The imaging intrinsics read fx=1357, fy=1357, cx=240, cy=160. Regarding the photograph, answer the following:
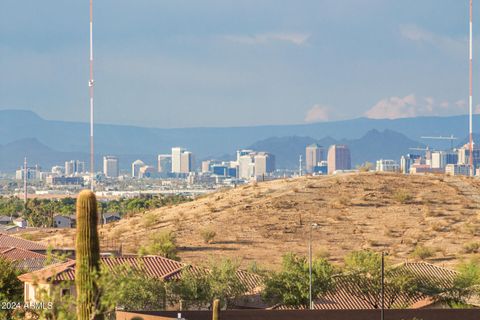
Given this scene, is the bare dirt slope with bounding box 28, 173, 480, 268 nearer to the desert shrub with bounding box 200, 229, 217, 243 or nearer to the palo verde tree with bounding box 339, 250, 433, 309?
the desert shrub with bounding box 200, 229, 217, 243

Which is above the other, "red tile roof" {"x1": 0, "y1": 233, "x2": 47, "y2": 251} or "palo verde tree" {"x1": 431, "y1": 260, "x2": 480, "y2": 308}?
"red tile roof" {"x1": 0, "y1": 233, "x2": 47, "y2": 251}

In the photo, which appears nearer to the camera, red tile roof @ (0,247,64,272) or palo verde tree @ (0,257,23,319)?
palo verde tree @ (0,257,23,319)

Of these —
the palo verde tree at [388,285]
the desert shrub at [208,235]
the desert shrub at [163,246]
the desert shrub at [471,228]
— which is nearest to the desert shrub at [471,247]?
the desert shrub at [471,228]

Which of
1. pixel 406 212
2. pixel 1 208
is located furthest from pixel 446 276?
pixel 1 208

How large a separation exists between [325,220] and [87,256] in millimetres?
68070

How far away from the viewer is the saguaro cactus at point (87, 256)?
25.8m

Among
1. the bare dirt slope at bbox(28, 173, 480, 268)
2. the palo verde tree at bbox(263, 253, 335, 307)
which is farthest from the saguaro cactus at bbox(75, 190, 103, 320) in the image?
the bare dirt slope at bbox(28, 173, 480, 268)

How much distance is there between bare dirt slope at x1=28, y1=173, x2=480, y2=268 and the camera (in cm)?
8556

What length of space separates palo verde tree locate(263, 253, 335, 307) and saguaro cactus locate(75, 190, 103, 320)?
3018 cm

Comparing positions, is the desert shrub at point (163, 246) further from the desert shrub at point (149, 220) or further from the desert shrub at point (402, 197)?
the desert shrub at point (402, 197)

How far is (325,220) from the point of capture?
310 feet

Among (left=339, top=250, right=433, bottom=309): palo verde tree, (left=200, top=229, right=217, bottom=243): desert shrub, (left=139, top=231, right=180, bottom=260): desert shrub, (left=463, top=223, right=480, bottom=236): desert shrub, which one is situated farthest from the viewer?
(left=463, top=223, right=480, bottom=236): desert shrub

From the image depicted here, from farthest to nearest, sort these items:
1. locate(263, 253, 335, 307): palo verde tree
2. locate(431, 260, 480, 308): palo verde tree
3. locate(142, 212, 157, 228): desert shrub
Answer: locate(142, 212, 157, 228): desert shrub, locate(431, 260, 480, 308): palo verde tree, locate(263, 253, 335, 307): palo verde tree

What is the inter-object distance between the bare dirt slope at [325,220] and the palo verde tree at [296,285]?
1707 cm
